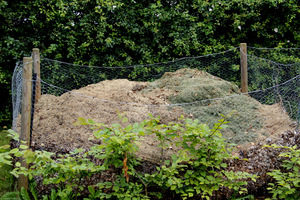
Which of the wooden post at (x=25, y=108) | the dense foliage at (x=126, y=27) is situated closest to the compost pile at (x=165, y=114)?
the wooden post at (x=25, y=108)

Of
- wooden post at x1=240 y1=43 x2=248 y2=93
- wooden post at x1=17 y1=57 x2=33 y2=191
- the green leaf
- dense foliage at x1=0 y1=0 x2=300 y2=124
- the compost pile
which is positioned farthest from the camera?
dense foliage at x1=0 y1=0 x2=300 y2=124

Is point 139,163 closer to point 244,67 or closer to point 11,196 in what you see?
point 11,196

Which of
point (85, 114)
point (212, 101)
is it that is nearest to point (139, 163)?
point (85, 114)

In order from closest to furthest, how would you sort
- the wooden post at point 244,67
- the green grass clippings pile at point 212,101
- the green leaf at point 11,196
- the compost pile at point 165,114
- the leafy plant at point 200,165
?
1. the leafy plant at point 200,165
2. the green leaf at point 11,196
3. the compost pile at point 165,114
4. the green grass clippings pile at point 212,101
5. the wooden post at point 244,67

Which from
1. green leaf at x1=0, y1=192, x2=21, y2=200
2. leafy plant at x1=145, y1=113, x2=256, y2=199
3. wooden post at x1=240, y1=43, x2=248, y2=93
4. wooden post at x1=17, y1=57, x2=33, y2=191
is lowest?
green leaf at x1=0, y1=192, x2=21, y2=200

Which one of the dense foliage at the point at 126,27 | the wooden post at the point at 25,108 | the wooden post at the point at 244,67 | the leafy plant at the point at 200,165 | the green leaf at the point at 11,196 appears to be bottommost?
the green leaf at the point at 11,196

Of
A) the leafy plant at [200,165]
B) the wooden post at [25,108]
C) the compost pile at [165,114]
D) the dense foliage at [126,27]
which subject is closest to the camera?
the leafy plant at [200,165]

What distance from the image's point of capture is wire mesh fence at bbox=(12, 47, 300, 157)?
13.9 ft

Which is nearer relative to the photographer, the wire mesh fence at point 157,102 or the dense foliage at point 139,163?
the dense foliage at point 139,163

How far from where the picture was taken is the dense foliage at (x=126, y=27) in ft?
22.5

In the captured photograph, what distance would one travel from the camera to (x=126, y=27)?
7.00 metres

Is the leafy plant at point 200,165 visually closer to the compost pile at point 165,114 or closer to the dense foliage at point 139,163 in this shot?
the dense foliage at point 139,163

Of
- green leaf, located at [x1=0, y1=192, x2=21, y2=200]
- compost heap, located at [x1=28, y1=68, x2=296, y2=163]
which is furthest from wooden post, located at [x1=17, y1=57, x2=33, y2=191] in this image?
compost heap, located at [x1=28, y1=68, x2=296, y2=163]

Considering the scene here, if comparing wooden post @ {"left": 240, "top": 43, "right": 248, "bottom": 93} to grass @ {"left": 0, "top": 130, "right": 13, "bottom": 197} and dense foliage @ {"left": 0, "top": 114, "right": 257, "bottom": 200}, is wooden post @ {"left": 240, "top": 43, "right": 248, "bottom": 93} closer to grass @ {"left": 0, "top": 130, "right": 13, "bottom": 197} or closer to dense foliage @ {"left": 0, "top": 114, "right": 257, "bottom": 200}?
dense foliage @ {"left": 0, "top": 114, "right": 257, "bottom": 200}
